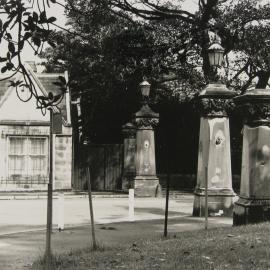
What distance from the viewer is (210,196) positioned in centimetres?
1554

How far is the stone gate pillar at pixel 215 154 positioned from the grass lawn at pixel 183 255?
17.7 ft

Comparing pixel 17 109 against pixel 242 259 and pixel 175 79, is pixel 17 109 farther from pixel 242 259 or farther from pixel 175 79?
pixel 242 259

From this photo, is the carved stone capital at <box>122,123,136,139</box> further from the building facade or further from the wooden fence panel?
the building facade

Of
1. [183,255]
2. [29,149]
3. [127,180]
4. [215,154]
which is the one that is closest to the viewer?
[183,255]

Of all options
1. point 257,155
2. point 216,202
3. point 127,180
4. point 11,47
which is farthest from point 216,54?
point 127,180

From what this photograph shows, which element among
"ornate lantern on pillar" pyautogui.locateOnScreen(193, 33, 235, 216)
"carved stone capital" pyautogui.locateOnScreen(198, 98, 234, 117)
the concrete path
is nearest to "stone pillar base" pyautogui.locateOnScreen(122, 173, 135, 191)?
the concrete path

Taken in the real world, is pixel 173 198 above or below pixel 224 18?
below

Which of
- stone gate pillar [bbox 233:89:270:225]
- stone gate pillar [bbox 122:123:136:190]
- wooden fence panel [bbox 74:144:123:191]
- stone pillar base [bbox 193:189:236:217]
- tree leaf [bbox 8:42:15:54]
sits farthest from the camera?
wooden fence panel [bbox 74:144:123:191]

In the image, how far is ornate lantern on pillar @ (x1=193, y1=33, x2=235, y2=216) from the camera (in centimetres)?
1556

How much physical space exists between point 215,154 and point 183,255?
7398 mm

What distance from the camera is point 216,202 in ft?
51.0

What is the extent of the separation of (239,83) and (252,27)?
4.89 meters

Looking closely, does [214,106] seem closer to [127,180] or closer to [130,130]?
[130,130]

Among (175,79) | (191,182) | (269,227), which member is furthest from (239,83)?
(269,227)
